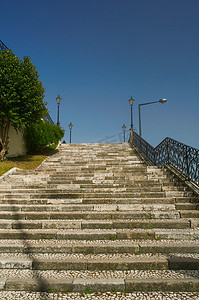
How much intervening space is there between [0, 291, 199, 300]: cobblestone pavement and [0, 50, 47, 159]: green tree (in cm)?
819

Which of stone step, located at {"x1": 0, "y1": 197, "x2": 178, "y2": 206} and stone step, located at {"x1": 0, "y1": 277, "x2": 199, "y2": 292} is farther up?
stone step, located at {"x1": 0, "y1": 197, "x2": 178, "y2": 206}

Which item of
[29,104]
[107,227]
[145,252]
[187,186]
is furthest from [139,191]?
[29,104]

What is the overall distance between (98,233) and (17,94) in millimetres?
8359

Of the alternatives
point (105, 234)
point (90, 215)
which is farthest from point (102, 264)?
point (90, 215)

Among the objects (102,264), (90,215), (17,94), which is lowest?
(102,264)

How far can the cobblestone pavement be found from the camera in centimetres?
269

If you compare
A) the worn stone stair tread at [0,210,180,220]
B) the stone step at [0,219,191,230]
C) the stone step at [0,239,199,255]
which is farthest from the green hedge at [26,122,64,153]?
the stone step at [0,239,199,255]

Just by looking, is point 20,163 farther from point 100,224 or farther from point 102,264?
point 102,264

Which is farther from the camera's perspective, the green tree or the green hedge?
the green hedge

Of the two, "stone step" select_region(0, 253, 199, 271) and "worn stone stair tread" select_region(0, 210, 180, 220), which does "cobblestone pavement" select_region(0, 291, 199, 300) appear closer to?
"stone step" select_region(0, 253, 199, 271)

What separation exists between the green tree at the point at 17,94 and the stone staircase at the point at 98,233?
358 cm

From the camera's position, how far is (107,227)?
450cm

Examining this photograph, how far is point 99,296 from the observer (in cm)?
273

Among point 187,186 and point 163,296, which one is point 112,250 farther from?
point 187,186
